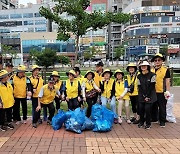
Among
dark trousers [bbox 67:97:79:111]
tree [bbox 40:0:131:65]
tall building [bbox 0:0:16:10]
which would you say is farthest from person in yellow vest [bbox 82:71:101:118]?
tall building [bbox 0:0:16:10]

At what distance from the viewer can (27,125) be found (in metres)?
5.97

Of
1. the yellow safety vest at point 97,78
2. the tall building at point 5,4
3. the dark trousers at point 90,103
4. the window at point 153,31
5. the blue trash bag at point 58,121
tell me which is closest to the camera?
the blue trash bag at point 58,121

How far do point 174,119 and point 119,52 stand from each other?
5860 centimetres

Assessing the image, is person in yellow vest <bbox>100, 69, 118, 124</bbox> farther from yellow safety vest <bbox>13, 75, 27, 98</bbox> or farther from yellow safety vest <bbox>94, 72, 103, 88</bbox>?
yellow safety vest <bbox>13, 75, 27, 98</bbox>

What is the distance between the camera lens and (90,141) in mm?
4875

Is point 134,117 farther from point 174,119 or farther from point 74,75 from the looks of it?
point 74,75

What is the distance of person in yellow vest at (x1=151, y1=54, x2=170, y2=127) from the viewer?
5793 mm

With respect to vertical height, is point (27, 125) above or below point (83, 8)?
below

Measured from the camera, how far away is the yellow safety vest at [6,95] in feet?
18.2

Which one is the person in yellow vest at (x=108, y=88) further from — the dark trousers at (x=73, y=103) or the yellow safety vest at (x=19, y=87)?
the yellow safety vest at (x=19, y=87)

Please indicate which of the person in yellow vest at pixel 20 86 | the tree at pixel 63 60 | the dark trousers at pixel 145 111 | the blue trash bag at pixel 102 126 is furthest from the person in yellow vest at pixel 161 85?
the tree at pixel 63 60

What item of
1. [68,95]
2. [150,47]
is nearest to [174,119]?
[68,95]

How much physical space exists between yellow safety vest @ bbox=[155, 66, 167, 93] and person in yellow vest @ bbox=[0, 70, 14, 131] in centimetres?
342

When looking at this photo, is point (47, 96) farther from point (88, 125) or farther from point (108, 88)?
point (108, 88)
